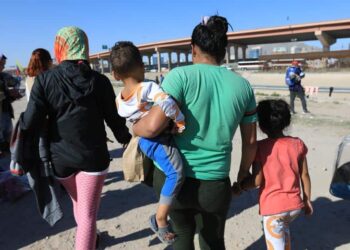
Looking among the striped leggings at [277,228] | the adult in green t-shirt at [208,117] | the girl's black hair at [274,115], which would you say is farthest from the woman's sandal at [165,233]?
the girl's black hair at [274,115]

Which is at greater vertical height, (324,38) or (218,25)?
(324,38)

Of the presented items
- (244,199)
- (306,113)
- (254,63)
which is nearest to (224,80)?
(244,199)

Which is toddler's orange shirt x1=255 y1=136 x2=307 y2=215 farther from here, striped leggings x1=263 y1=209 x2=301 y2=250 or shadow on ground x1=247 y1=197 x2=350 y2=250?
shadow on ground x1=247 y1=197 x2=350 y2=250

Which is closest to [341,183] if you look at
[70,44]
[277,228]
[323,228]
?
[323,228]

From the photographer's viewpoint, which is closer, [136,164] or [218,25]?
[218,25]

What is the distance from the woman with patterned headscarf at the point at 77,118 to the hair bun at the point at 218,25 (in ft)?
3.02

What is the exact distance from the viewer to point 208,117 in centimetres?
192

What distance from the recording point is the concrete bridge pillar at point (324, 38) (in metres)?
43.1

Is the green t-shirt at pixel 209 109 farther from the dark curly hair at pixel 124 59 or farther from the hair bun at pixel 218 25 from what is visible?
the dark curly hair at pixel 124 59

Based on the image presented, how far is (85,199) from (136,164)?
1.91ft

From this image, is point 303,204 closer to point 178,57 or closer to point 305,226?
point 305,226

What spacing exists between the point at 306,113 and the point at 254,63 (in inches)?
1278

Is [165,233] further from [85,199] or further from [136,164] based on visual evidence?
[85,199]

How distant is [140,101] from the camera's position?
2.11m
